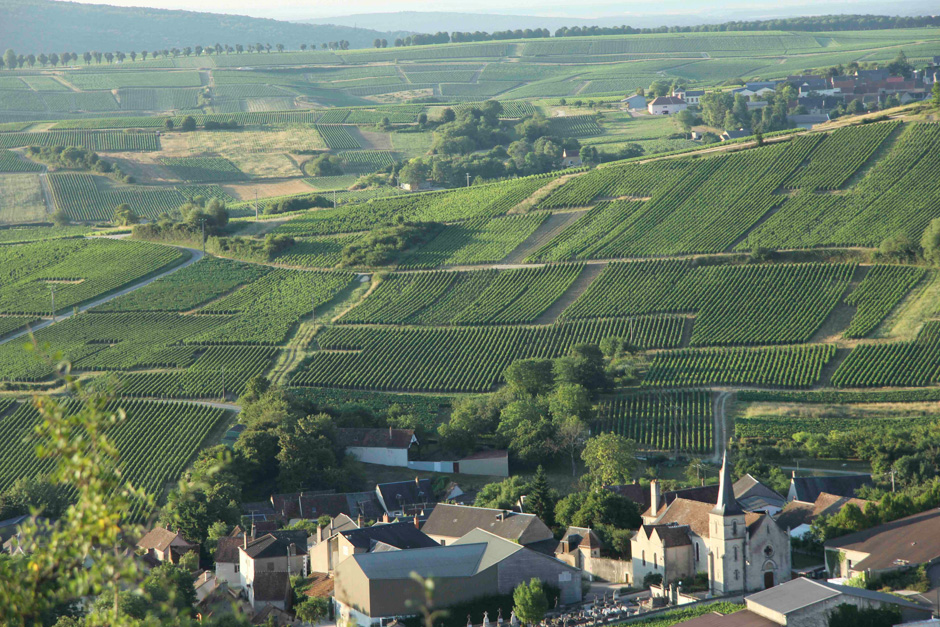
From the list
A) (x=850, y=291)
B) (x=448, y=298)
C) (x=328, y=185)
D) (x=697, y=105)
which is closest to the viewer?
(x=850, y=291)

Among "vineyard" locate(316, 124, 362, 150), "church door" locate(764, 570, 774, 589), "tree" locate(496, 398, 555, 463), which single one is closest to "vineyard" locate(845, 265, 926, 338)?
"tree" locate(496, 398, 555, 463)

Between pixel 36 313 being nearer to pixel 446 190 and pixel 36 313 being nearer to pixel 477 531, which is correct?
pixel 446 190

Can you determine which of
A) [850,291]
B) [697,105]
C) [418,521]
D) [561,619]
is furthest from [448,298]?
[697,105]

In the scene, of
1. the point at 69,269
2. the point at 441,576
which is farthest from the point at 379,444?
the point at 69,269

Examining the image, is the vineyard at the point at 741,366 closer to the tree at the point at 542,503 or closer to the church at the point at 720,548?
the tree at the point at 542,503

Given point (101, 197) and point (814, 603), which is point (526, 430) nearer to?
point (814, 603)

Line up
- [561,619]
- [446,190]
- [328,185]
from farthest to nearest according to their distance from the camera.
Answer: [328,185] < [446,190] < [561,619]

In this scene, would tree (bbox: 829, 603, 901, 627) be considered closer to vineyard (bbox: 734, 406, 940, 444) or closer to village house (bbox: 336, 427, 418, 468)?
vineyard (bbox: 734, 406, 940, 444)
